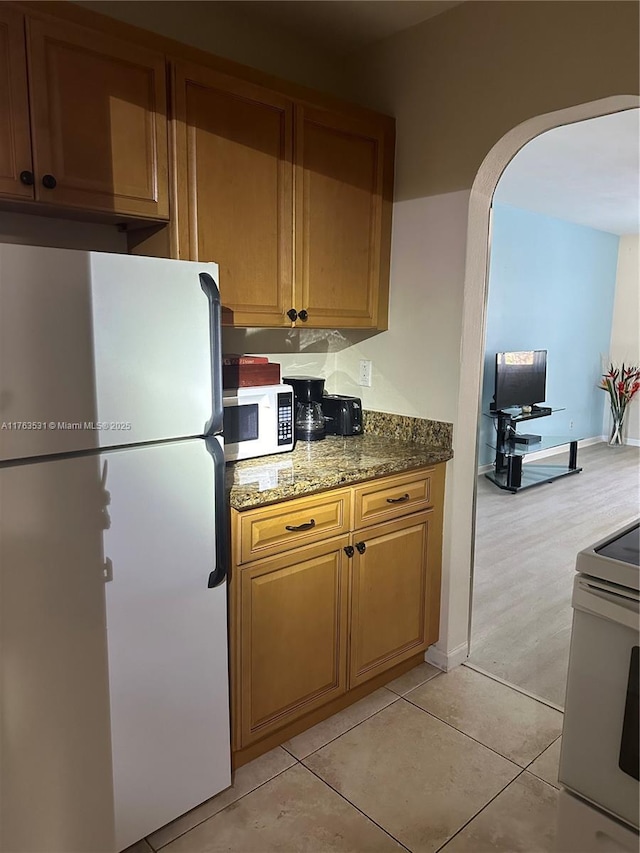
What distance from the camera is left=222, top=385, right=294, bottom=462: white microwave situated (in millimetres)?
2213

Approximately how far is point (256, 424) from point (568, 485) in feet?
14.4

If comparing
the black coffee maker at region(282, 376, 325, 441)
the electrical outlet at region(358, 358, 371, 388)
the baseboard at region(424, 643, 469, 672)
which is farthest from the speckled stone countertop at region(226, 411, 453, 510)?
the baseboard at region(424, 643, 469, 672)

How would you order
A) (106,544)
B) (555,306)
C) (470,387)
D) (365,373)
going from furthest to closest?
1. (555,306)
2. (365,373)
3. (470,387)
4. (106,544)

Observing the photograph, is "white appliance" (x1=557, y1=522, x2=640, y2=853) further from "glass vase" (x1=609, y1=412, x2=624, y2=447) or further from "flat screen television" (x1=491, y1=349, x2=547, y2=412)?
"glass vase" (x1=609, y1=412, x2=624, y2=447)

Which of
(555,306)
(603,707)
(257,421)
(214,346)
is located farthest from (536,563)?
(555,306)

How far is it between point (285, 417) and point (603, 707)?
1.45 meters

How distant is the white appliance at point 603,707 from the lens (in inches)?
49.6

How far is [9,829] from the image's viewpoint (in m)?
1.50

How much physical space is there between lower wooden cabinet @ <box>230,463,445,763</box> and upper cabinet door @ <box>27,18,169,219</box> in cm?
106

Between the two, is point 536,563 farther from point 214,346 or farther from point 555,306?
point 555,306

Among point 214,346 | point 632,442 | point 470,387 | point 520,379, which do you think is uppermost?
point 214,346

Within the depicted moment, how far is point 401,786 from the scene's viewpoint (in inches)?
79.6

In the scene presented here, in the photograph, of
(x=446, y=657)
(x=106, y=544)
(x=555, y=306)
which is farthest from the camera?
(x=555, y=306)

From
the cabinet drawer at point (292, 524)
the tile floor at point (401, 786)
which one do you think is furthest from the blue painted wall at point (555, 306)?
the tile floor at point (401, 786)
